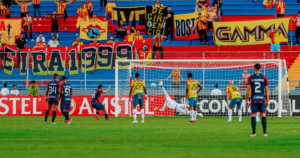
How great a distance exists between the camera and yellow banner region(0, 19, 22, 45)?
1731 inches

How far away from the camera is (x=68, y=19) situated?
157 feet

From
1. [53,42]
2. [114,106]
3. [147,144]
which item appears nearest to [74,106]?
[114,106]

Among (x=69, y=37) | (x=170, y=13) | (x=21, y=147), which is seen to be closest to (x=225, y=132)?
(x=21, y=147)

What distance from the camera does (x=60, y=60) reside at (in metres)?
38.6

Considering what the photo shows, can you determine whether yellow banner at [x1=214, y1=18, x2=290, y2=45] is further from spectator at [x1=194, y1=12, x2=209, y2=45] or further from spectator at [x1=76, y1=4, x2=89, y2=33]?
spectator at [x1=76, y1=4, x2=89, y2=33]

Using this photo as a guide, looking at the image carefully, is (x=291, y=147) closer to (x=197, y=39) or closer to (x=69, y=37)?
(x=197, y=39)

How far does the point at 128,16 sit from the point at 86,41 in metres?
2.85

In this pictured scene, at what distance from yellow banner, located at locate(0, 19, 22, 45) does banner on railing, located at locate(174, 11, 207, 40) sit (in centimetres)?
907

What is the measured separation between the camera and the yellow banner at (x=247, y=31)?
41.4m

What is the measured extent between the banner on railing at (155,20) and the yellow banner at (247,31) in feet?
10.6

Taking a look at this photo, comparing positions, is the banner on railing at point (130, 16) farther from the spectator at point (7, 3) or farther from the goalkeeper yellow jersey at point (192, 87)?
the goalkeeper yellow jersey at point (192, 87)

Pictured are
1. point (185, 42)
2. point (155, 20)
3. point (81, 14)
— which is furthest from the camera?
A: point (81, 14)

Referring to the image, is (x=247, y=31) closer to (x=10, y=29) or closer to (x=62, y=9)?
(x=62, y=9)

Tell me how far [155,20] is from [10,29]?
27.4 ft
